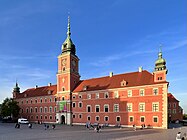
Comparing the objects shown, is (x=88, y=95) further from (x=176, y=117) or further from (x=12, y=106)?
(x=176, y=117)

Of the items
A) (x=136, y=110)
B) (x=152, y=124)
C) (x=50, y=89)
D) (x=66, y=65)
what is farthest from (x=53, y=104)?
(x=152, y=124)

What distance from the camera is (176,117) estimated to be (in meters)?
71.9

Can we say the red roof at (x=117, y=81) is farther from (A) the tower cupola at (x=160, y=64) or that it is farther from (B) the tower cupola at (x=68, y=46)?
(B) the tower cupola at (x=68, y=46)

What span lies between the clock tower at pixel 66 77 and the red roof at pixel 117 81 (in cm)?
292

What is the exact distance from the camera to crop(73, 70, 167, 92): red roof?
44.3m

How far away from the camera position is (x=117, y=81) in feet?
162

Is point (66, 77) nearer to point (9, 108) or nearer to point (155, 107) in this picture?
point (9, 108)

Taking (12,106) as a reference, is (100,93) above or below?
above

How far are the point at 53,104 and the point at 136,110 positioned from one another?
28.9m

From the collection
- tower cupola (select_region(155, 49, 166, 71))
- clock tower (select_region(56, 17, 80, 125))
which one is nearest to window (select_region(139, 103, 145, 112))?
tower cupola (select_region(155, 49, 166, 71))

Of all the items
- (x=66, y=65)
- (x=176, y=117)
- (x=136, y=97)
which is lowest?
(x=176, y=117)

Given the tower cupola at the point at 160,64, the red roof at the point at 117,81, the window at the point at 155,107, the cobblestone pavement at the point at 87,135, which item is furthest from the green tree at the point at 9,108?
the tower cupola at the point at 160,64

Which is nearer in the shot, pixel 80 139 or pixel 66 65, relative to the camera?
pixel 80 139

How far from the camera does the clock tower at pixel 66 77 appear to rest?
55272 mm
